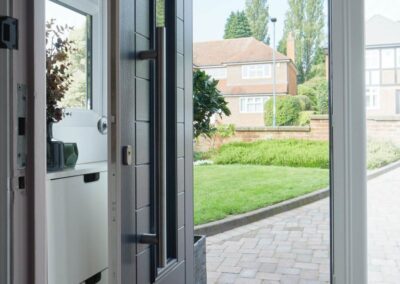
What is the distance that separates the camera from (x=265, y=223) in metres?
3.65

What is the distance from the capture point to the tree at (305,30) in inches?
79.4

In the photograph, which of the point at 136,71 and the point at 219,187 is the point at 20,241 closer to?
the point at 136,71

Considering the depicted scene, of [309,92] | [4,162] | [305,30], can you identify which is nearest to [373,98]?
[305,30]

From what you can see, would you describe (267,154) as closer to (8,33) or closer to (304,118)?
(304,118)

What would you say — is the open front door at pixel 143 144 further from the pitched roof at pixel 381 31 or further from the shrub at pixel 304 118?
the shrub at pixel 304 118

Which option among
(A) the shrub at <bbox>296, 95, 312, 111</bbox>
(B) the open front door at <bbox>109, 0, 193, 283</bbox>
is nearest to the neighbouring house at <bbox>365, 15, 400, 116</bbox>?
(B) the open front door at <bbox>109, 0, 193, 283</bbox>

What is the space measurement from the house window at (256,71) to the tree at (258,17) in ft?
1.37

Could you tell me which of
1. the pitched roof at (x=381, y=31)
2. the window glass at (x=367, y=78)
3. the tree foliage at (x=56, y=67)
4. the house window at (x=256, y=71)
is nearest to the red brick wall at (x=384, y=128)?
the window glass at (x=367, y=78)

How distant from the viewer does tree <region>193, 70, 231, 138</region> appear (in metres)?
2.51

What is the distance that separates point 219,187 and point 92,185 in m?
2.48

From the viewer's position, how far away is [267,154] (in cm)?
341

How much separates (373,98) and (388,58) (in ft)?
0.57

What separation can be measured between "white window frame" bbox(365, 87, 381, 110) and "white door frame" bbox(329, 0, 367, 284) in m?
0.07

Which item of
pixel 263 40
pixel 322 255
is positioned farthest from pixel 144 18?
pixel 322 255
